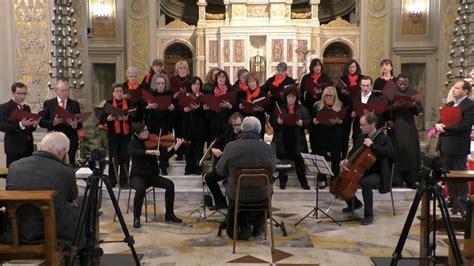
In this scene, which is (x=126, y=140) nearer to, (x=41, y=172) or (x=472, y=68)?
(x=41, y=172)

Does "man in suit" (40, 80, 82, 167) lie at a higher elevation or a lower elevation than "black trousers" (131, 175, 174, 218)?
higher

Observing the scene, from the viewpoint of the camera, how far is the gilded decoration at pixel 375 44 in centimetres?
1495

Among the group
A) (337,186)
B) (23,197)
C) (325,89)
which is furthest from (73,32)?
(23,197)

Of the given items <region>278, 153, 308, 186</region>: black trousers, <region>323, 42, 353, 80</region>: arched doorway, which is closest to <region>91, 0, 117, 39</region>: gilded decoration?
<region>323, 42, 353, 80</region>: arched doorway

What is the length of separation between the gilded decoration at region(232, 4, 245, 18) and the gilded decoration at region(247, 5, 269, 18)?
0.61ft

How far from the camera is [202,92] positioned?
791 cm

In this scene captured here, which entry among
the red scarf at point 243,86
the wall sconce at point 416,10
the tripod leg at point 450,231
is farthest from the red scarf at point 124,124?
the wall sconce at point 416,10

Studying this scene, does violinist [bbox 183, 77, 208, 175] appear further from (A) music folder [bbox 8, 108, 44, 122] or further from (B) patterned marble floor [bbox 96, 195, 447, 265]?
(A) music folder [bbox 8, 108, 44, 122]

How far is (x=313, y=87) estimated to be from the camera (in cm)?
772

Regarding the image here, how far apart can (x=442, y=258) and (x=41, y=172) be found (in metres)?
3.32

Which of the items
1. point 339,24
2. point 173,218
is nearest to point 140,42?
point 339,24

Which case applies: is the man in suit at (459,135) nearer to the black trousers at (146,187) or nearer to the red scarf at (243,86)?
the red scarf at (243,86)

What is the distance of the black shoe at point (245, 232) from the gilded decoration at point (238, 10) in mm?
10519

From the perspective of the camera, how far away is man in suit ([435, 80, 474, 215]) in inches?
250
